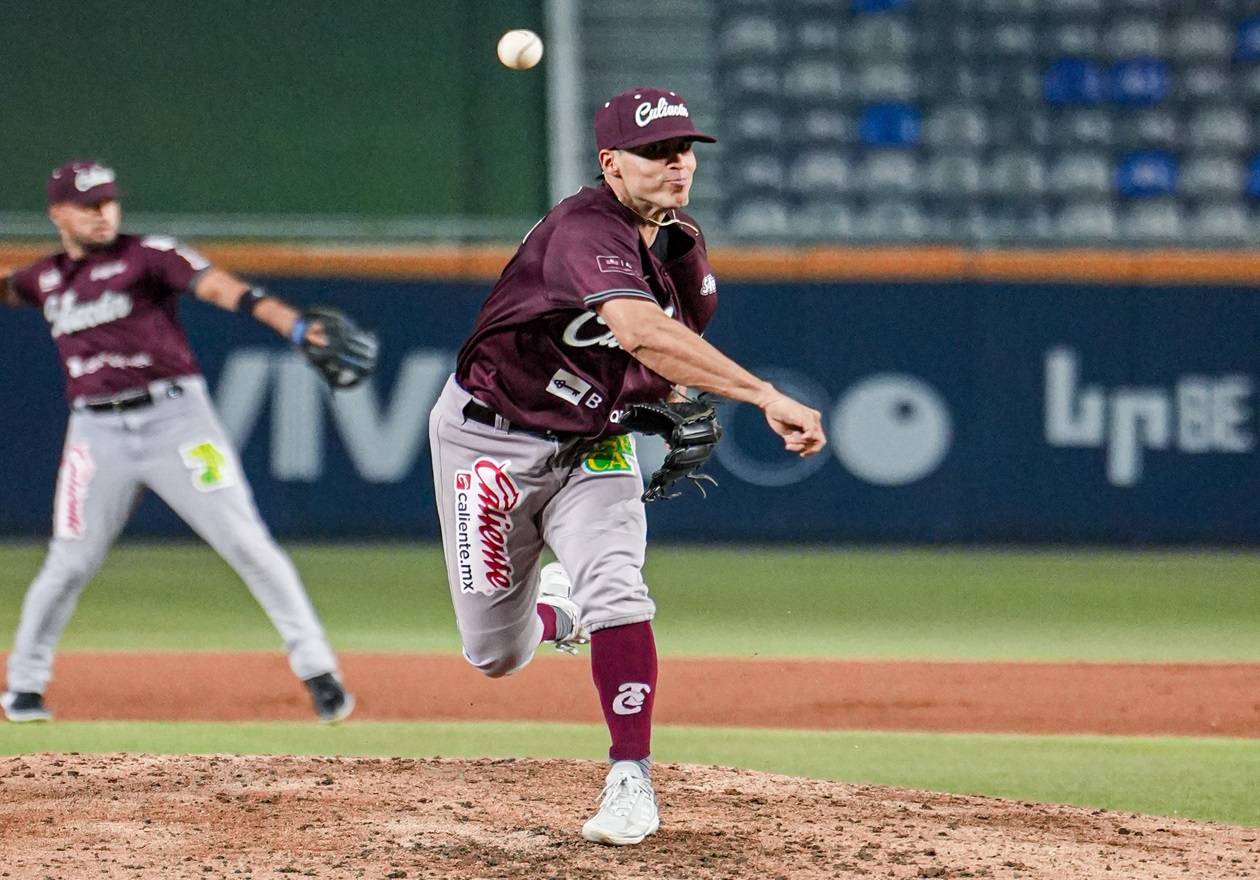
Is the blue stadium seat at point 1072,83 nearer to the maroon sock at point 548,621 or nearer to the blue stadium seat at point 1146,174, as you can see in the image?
the blue stadium seat at point 1146,174

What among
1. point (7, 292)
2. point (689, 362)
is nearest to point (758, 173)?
point (7, 292)

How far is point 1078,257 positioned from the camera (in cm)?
1149

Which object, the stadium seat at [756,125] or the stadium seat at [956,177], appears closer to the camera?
the stadium seat at [956,177]

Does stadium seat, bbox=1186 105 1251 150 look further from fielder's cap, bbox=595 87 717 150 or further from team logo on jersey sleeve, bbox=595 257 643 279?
team logo on jersey sleeve, bbox=595 257 643 279

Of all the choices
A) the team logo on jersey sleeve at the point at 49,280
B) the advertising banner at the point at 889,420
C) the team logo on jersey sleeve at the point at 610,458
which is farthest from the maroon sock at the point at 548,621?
the advertising banner at the point at 889,420

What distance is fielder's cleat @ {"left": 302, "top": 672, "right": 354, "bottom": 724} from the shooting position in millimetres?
6340

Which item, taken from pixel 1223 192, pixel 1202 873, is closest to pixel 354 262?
pixel 1223 192

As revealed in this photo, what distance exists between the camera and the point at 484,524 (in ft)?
15.0

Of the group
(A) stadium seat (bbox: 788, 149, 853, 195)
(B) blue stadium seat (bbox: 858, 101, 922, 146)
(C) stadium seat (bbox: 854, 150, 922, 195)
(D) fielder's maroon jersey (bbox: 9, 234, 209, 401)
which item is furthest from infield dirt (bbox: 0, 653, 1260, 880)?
(B) blue stadium seat (bbox: 858, 101, 922, 146)

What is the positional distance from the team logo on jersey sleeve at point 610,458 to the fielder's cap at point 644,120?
30.3 inches

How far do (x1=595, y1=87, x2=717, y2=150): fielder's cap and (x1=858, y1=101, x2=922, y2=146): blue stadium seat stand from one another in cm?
1055

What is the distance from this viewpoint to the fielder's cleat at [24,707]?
20.8ft

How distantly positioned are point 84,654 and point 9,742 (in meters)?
2.06

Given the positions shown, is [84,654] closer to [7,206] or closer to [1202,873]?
[1202,873]
